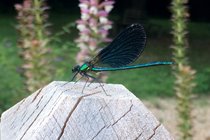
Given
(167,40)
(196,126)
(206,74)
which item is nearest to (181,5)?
(196,126)

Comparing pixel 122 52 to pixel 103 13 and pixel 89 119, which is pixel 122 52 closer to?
pixel 89 119

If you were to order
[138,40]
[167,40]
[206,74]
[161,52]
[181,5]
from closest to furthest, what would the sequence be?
[138,40], [181,5], [206,74], [161,52], [167,40]

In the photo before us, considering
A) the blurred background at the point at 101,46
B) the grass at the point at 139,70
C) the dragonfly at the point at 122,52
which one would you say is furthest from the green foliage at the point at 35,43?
the dragonfly at the point at 122,52

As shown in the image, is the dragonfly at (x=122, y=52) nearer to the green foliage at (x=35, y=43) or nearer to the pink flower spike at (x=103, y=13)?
the pink flower spike at (x=103, y=13)

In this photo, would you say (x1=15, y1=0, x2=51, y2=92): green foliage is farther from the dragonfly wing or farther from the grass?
the dragonfly wing

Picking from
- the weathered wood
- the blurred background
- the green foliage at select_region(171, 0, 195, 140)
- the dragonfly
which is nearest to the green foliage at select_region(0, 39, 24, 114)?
the blurred background

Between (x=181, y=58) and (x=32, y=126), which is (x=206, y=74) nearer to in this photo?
(x=181, y=58)
